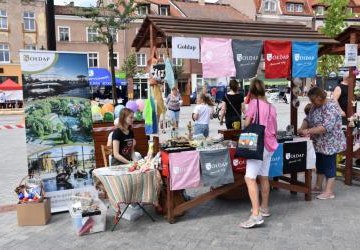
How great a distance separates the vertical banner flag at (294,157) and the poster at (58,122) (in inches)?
105

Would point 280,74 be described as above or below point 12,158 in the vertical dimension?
above

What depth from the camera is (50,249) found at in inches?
168

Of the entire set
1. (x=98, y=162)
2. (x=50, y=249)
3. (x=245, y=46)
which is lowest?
(x=50, y=249)

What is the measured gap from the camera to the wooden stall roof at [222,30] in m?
5.28

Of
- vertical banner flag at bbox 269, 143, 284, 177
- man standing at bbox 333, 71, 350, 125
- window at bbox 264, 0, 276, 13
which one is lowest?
vertical banner flag at bbox 269, 143, 284, 177

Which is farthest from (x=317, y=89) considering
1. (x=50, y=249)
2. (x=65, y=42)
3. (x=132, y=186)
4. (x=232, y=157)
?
(x=65, y=42)

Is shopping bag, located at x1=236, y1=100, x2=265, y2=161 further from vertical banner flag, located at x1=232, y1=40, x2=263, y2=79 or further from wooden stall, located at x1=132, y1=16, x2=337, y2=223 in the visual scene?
vertical banner flag, located at x1=232, y1=40, x2=263, y2=79

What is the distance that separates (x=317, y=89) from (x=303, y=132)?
63cm

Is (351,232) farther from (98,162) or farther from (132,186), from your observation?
(98,162)

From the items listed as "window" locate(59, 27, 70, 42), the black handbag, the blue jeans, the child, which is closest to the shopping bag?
the black handbag

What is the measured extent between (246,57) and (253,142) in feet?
4.89

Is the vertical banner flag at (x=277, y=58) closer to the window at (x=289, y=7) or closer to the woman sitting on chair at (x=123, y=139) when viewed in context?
the woman sitting on chair at (x=123, y=139)

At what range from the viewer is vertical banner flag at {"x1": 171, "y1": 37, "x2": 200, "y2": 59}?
5105 mm

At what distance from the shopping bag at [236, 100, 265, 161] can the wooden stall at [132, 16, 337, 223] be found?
0.79 meters
